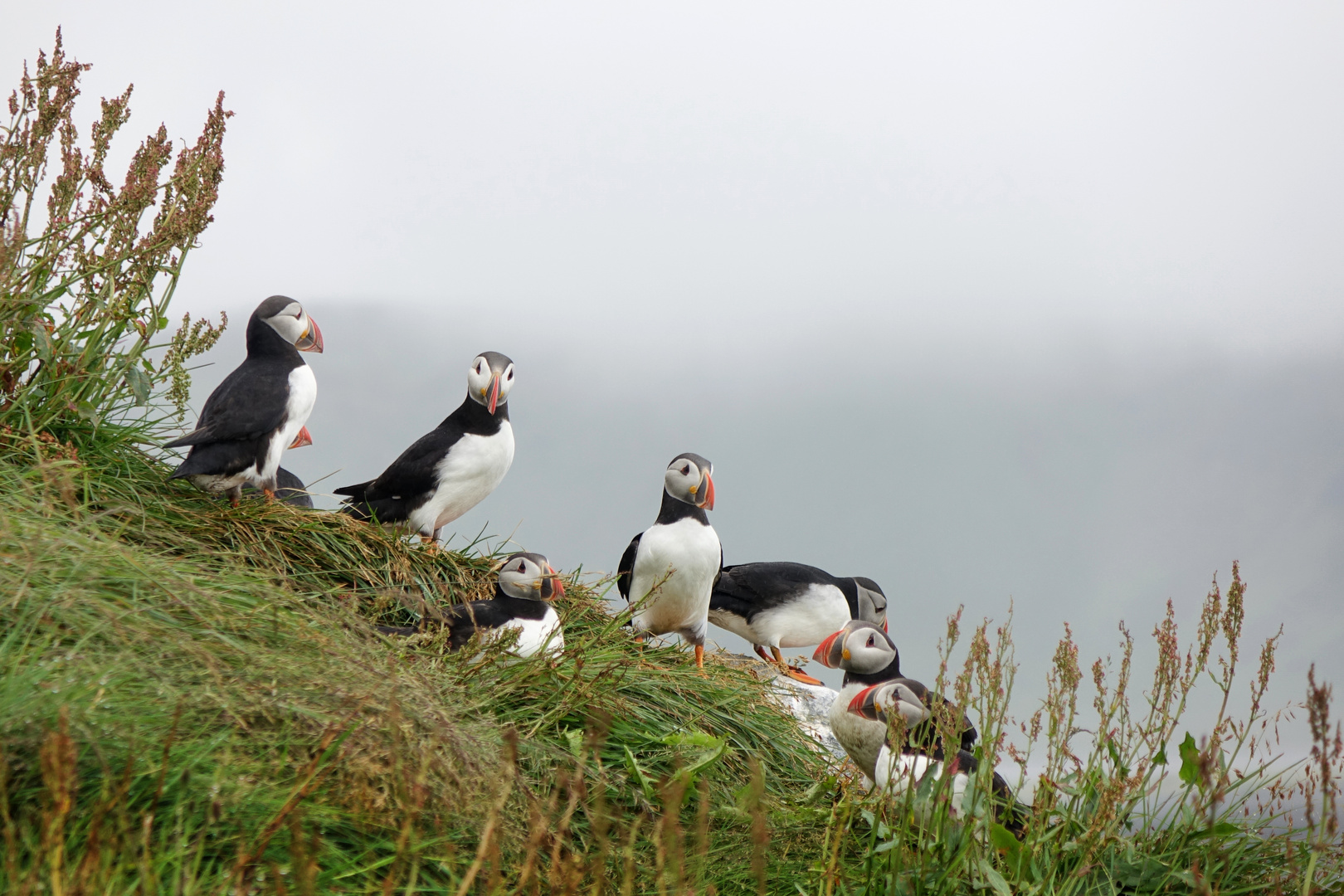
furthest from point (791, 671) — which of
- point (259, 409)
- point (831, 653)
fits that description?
point (259, 409)

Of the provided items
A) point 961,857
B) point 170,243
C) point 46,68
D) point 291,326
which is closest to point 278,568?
point 291,326

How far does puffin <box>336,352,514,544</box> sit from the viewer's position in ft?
21.7

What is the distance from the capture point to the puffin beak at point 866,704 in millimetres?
4375

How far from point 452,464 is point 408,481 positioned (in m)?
0.30

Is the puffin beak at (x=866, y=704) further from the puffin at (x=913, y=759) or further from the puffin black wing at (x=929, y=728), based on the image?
the puffin black wing at (x=929, y=728)

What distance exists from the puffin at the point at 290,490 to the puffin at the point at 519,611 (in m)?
1.51

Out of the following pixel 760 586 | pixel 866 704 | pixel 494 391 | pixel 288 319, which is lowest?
pixel 760 586

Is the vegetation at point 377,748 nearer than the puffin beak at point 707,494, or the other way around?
the vegetation at point 377,748

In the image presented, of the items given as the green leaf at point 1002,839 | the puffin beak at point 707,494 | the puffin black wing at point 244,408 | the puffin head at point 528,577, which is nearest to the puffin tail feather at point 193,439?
the puffin black wing at point 244,408

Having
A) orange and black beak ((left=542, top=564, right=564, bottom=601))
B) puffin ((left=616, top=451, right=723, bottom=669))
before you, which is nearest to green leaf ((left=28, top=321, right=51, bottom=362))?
orange and black beak ((left=542, top=564, right=564, bottom=601))

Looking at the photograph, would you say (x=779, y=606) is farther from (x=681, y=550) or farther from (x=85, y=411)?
(x=85, y=411)

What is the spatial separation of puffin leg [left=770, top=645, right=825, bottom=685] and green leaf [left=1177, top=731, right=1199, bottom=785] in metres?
3.81

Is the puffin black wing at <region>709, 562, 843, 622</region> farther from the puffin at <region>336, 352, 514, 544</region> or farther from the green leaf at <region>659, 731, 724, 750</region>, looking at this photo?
the green leaf at <region>659, 731, 724, 750</region>

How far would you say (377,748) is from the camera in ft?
9.57
